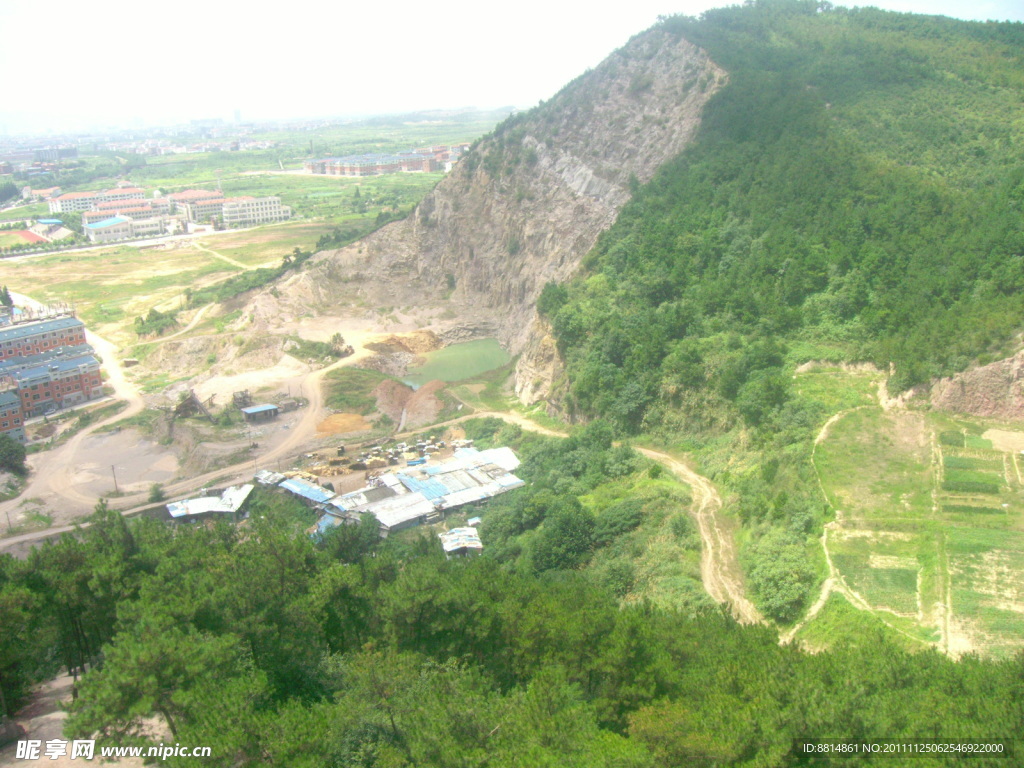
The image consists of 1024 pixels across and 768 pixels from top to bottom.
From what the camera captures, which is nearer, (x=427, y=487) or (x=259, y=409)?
(x=427, y=487)

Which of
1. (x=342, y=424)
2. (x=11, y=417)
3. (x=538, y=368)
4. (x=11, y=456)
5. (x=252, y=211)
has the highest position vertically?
(x=252, y=211)

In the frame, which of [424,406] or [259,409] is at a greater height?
[259,409]

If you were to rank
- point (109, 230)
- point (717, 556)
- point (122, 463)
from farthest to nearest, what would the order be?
point (109, 230), point (122, 463), point (717, 556)

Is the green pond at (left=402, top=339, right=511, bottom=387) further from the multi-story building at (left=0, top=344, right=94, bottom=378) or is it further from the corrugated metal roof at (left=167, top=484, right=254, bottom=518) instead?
the multi-story building at (left=0, top=344, right=94, bottom=378)

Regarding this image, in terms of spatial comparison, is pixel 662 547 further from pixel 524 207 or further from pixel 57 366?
pixel 524 207

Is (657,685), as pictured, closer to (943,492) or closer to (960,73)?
(943,492)

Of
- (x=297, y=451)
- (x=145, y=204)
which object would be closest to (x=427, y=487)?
(x=297, y=451)

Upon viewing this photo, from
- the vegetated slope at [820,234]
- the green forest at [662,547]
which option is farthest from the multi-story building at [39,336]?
the vegetated slope at [820,234]

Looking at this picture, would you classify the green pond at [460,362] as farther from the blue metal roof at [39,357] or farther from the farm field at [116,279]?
the farm field at [116,279]
